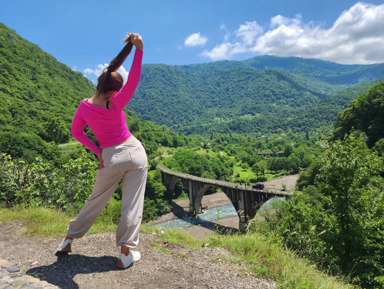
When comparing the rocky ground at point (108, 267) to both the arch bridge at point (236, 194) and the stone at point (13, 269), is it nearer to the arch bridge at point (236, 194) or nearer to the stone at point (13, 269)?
the stone at point (13, 269)

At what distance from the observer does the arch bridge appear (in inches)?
1353

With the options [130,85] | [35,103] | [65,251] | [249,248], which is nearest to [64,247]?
[65,251]

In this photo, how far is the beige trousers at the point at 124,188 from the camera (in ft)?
A: 9.25

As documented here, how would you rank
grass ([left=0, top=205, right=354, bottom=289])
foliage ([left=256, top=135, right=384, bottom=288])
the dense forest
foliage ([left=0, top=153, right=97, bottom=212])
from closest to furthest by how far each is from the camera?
grass ([left=0, top=205, right=354, bottom=289]) < foliage ([left=0, top=153, right=97, bottom=212]) < the dense forest < foliage ([left=256, top=135, right=384, bottom=288])

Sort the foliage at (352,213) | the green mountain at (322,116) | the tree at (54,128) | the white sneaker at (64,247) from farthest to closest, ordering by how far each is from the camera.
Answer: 1. the green mountain at (322,116)
2. the tree at (54,128)
3. the foliage at (352,213)
4. the white sneaker at (64,247)

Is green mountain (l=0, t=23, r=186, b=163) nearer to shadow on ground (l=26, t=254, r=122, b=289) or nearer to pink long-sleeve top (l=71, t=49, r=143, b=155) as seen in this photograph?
shadow on ground (l=26, t=254, r=122, b=289)

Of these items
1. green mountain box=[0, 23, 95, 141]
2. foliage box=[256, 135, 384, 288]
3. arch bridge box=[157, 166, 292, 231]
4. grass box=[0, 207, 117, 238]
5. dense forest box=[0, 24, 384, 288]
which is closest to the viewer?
grass box=[0, 207, 117, 238]

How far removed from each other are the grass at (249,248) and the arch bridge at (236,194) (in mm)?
22762

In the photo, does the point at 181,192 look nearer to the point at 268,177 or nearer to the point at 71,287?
the point at 268,177

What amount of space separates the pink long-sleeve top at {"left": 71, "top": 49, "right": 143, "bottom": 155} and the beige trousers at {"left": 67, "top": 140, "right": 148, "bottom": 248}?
0.15m

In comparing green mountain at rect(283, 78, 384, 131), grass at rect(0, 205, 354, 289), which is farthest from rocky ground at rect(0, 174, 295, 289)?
green mountain at rect(283, 78, 384, 131)

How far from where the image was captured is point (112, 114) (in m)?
2.82

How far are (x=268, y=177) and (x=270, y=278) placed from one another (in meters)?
70.0

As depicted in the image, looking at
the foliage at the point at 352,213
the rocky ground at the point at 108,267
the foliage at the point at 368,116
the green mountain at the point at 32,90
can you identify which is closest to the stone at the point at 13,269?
the rocky ground at the point at 108,267
